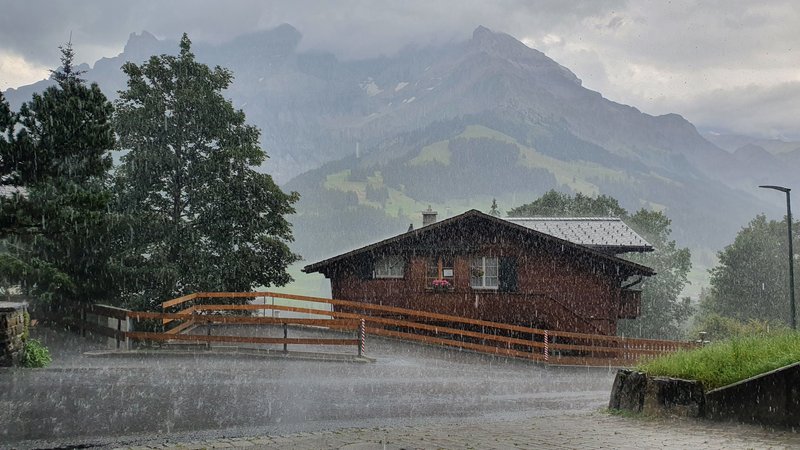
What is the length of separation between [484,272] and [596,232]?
23.9 feet

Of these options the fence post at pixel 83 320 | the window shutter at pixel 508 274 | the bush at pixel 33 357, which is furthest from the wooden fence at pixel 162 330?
the window shutter at pixel 508 274

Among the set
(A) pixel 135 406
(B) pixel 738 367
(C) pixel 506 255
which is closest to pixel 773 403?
(B) pixel 738 367

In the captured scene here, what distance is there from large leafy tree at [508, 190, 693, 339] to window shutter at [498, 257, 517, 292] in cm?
3985

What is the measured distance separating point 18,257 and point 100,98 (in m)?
13.7

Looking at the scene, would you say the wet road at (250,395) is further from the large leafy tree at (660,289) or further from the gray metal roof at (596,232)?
the large leafy tree at (660,289)

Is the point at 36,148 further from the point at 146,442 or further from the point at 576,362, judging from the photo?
the point at 576,362

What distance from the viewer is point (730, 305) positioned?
73000mm

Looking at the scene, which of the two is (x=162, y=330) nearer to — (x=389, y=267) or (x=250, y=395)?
(x=250, y=395)

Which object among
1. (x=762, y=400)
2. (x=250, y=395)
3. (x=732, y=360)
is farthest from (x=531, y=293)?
(x=762, y=400)

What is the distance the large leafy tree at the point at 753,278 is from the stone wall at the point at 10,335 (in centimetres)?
6926

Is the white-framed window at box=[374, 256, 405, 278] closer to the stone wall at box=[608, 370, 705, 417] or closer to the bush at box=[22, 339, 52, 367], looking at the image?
the bush at box=[22, 339, 52, 367]

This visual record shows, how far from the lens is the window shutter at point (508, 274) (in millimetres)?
31781

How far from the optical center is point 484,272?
105 feet

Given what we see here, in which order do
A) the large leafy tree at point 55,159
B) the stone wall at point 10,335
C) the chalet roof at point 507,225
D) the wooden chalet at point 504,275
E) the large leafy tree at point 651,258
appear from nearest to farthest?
the large leafy tree at point 55,159 < the stone wall at point 10,335 < the chalet roof at point 507,225 < the wooden chalet at point 504,275 < the large leafy tree at point 651,258
